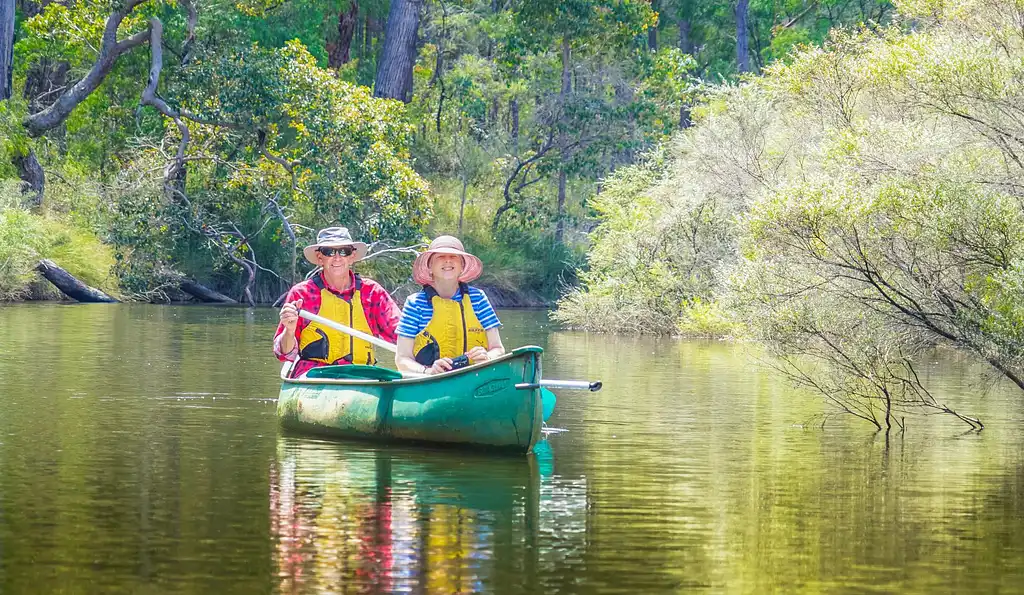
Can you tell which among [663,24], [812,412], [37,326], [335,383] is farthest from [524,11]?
[335,383]

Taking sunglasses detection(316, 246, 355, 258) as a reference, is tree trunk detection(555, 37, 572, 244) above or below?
above

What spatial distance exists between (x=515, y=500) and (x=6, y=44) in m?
27.1

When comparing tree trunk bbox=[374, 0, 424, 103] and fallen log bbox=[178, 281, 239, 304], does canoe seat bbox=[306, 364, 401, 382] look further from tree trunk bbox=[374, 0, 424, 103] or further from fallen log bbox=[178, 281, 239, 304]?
fallen log bbox=[178, 281, 239, 304]

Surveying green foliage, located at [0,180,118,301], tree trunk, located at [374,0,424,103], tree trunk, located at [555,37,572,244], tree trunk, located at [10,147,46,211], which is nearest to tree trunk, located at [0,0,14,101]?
tree trunk, located at [10,147,46,211]

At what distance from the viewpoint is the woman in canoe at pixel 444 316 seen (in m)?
11.2

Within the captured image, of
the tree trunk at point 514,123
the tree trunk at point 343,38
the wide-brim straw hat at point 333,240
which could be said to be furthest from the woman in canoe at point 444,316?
the tree trunk at point 514,123

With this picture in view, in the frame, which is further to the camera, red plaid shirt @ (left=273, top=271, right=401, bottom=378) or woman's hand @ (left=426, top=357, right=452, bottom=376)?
red plaid shirt @ (left=273, top=271, right=401, bottom=378)

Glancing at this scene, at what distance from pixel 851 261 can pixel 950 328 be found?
103 cm

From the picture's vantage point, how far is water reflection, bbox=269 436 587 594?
661 cm

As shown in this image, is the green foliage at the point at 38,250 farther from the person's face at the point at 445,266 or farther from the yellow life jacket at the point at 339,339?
the person's face at the point at 445,266

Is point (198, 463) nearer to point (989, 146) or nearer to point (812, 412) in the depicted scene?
point (812, 412)

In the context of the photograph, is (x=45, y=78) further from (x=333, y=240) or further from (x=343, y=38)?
(x=333, y=240)

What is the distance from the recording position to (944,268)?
484 inches

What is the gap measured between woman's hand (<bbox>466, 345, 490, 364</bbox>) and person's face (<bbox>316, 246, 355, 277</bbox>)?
1.61m
